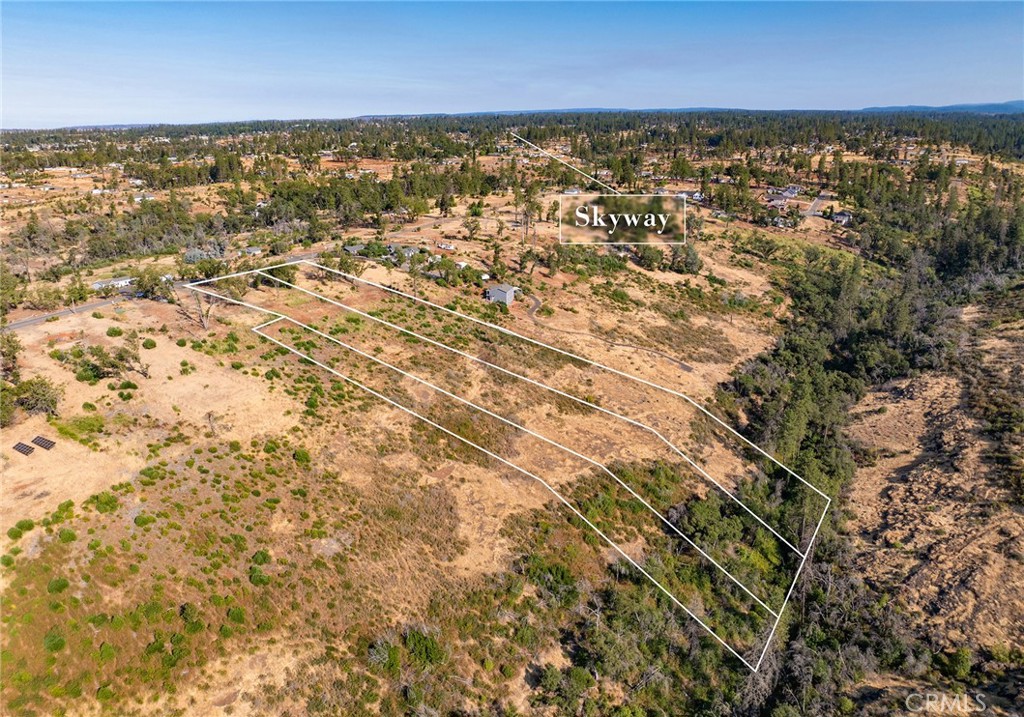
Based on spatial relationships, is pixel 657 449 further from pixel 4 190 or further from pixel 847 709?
pixel 4 190

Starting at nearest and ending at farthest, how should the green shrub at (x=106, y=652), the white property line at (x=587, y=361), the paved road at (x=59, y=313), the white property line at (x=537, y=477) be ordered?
the green shrub at (x=106, y=652) < the white property line at (x=537, y=477) < the white property line at (x=587, y=361) < the paved road at (x=59, y=313)

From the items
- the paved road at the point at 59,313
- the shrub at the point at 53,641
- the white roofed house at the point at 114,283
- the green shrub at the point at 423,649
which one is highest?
the white roofed house at the point at 114,283

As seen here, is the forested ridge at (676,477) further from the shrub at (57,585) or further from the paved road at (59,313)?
the shrub at (57,585)

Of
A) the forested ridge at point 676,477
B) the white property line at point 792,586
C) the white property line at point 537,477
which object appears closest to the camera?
the forested ridge at point 676,477

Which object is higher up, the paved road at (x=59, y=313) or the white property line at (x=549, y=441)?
the paved road at (x=59, y=313)

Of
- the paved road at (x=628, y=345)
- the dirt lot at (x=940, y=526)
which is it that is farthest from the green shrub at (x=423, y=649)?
the paved road at (x=628, y=345)

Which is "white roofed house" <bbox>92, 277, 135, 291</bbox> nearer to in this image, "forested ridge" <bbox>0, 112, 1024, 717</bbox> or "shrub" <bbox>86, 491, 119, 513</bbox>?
"forested ridge" <bbox>0, 112, 1024, 717</bbox>
